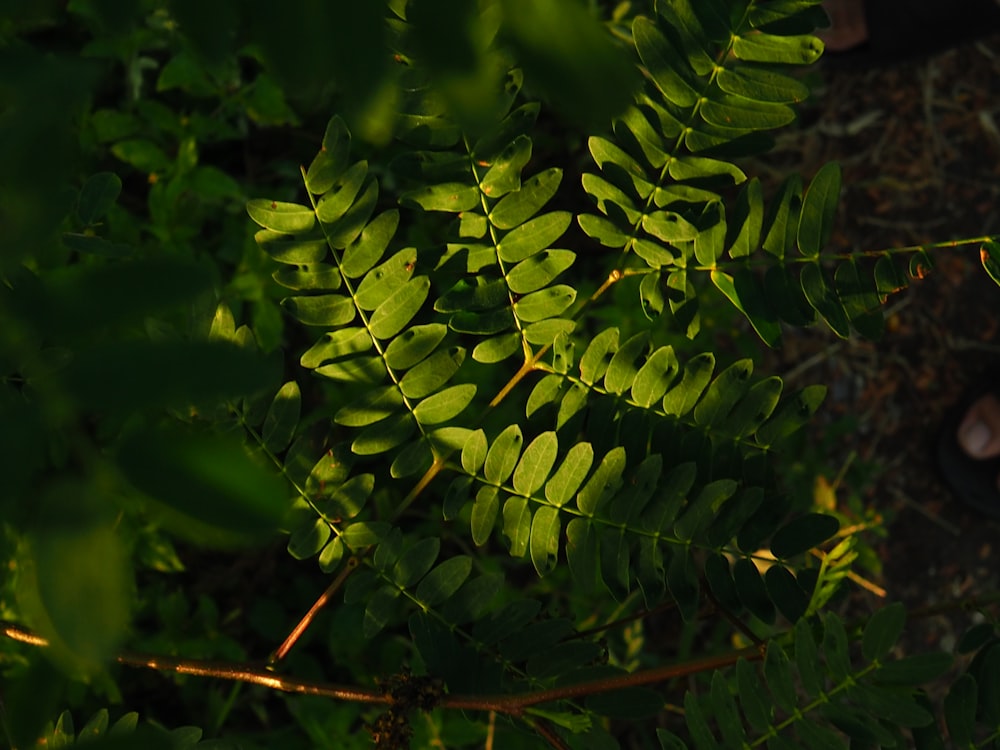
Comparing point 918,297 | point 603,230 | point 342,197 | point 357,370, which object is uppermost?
point 342,197

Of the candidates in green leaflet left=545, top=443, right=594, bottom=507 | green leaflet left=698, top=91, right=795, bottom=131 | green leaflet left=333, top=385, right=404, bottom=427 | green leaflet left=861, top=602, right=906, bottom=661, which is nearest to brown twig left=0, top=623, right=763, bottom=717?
green leaflet left=861, top=602, right=906, bottom=661

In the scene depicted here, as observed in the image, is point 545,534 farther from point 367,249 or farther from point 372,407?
point 367,249

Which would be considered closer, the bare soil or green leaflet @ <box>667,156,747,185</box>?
green leaflet @ <box>667,156,747,185</box>

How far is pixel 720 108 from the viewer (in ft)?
4.18

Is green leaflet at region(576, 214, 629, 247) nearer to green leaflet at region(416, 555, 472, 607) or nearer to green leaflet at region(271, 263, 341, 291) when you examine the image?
green leaflet at region(271, 263, 341, 291)

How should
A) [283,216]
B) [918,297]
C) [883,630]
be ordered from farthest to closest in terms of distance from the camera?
1. [918,297]
2. [283,216]
3. [883,630]

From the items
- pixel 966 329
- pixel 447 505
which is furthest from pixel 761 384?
pixel 966 329

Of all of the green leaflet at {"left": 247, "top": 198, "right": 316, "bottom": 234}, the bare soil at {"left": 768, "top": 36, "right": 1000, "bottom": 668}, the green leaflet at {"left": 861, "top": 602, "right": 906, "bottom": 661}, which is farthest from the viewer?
the bare soil at {"left": 768, "top": 36, "right": 1000, "bottom": 668}

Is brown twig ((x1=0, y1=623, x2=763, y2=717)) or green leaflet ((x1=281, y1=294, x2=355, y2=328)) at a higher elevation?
green leaflet ((x1=281, y1=294, x2=355, y2=328))

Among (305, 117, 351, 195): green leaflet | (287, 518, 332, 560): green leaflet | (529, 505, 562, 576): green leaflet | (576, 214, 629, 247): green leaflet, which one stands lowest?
(529, 505, 562, 576): green leaflet

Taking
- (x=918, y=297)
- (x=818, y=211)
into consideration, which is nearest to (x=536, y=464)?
(x=818, y=211)

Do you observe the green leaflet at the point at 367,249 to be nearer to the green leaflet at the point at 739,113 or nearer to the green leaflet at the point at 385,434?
the green leaflet at the point at 385,434

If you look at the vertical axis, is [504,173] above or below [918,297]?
above

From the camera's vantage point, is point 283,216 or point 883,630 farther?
point 283,216
